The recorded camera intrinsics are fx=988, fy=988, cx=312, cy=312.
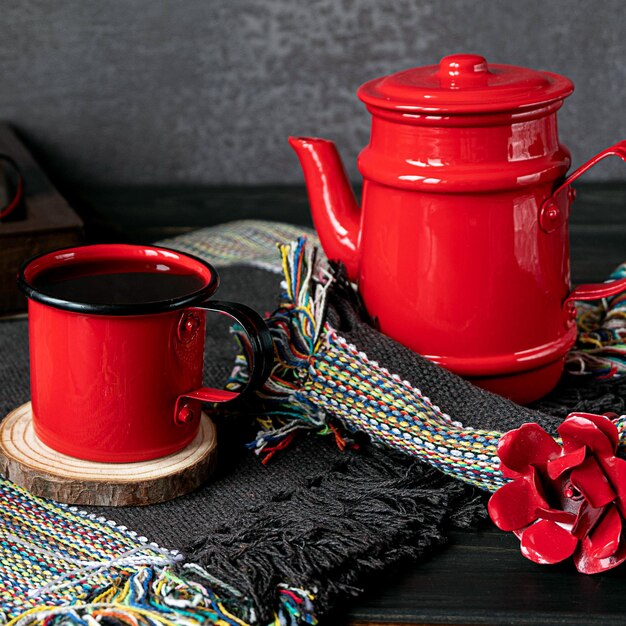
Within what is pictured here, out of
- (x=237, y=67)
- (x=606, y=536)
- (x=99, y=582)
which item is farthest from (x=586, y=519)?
(x=237, y=67)

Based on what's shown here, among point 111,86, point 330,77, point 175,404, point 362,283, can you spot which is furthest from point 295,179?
point 175,404

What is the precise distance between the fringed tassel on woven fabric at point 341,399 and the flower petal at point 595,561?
6 cm

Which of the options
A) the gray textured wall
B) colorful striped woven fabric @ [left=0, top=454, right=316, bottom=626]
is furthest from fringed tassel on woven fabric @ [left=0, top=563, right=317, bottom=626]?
the gray textured wall

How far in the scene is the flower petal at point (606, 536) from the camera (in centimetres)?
49

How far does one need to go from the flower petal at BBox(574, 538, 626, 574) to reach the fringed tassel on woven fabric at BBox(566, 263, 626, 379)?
→ 22cm

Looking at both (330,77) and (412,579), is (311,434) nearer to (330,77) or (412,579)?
(412,579)

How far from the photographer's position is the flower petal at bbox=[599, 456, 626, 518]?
0.48 metres

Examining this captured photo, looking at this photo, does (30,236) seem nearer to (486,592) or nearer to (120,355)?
(120,355)

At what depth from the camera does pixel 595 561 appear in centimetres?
49

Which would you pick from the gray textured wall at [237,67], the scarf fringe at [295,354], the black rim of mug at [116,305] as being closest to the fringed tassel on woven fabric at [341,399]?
the scarf fringe at [295,354]

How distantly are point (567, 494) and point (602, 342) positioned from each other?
26 centimetres

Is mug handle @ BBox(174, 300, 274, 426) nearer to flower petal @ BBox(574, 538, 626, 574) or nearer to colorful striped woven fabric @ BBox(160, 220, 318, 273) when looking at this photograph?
flower petal @ BBox(574, 538, 626, 574)

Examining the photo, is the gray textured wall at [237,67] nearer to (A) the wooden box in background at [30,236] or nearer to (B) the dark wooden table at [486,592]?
(A) the wooden box in background at [30,236]

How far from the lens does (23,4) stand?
55.7 inches
